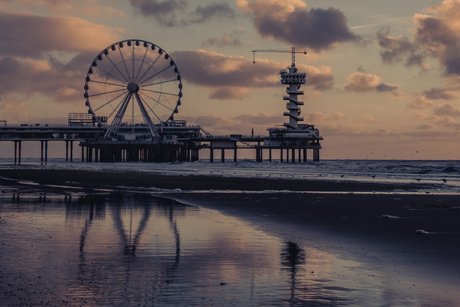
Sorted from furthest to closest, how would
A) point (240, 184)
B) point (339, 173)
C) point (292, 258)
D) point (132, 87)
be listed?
point (132, 87) < point (339, 173) < point (240, 184) < point (292, 258)

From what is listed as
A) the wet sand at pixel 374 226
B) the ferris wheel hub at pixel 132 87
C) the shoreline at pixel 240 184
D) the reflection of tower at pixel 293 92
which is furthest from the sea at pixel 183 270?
the reflection of tower at pixel 293 92

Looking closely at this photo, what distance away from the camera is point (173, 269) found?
27.5ft

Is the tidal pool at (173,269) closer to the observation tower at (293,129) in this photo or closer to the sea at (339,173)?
the sea at (339,173)

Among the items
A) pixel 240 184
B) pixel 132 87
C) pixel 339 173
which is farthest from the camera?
pixel 132 87

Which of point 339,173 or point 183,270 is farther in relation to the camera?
point 339,173

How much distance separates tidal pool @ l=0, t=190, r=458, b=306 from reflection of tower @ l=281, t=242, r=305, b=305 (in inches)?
0.7

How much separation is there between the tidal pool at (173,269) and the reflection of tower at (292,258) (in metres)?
0.02

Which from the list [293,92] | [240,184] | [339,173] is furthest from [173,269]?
[293,92]

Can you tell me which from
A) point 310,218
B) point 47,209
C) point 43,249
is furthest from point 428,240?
point 47,209

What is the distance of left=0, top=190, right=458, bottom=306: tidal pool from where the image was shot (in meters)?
6.71

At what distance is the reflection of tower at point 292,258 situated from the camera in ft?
27.0

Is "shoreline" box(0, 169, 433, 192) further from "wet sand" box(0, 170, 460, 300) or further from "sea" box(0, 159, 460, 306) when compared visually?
"sea" box(0, 159, 460, 306)

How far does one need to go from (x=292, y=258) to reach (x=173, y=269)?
2.28m

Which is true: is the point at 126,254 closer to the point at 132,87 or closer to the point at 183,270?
the point at 183,270
